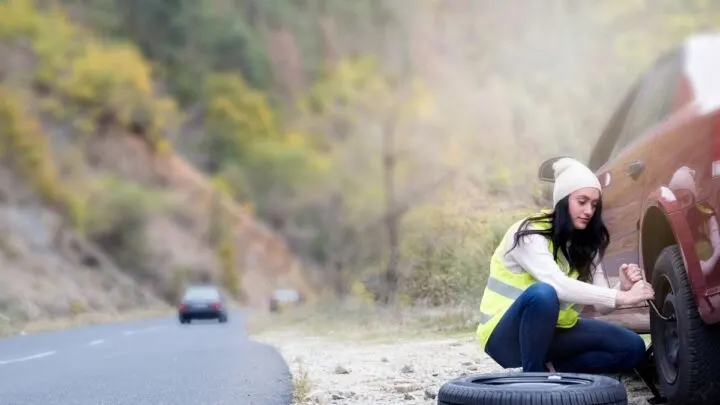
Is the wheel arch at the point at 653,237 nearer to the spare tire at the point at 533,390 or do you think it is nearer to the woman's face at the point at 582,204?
the woman's face at the point at 582,204

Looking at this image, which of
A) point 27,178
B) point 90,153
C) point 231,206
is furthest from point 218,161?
point 27,178

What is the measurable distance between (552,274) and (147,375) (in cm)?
519

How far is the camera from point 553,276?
4.01 m

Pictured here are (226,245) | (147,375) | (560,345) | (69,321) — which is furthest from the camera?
(226,245)

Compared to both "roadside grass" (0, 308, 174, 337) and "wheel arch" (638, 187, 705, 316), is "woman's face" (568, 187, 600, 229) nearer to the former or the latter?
"wheel arch" (638, 187, 705, 316)

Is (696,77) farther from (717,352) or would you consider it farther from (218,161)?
(218,161)

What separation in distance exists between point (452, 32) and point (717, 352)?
218 ft

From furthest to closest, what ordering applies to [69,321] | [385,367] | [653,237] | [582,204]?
[69,321], [385,367], [653,237], [582,204]

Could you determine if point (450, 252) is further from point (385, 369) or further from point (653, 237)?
point (653, 237)

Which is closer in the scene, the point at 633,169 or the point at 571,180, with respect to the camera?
the point at 571,180

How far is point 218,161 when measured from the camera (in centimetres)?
6300

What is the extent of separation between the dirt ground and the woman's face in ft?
4.20

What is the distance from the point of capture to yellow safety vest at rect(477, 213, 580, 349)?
4.21 meters

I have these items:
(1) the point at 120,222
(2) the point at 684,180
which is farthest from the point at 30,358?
(1) the point at 120,222
